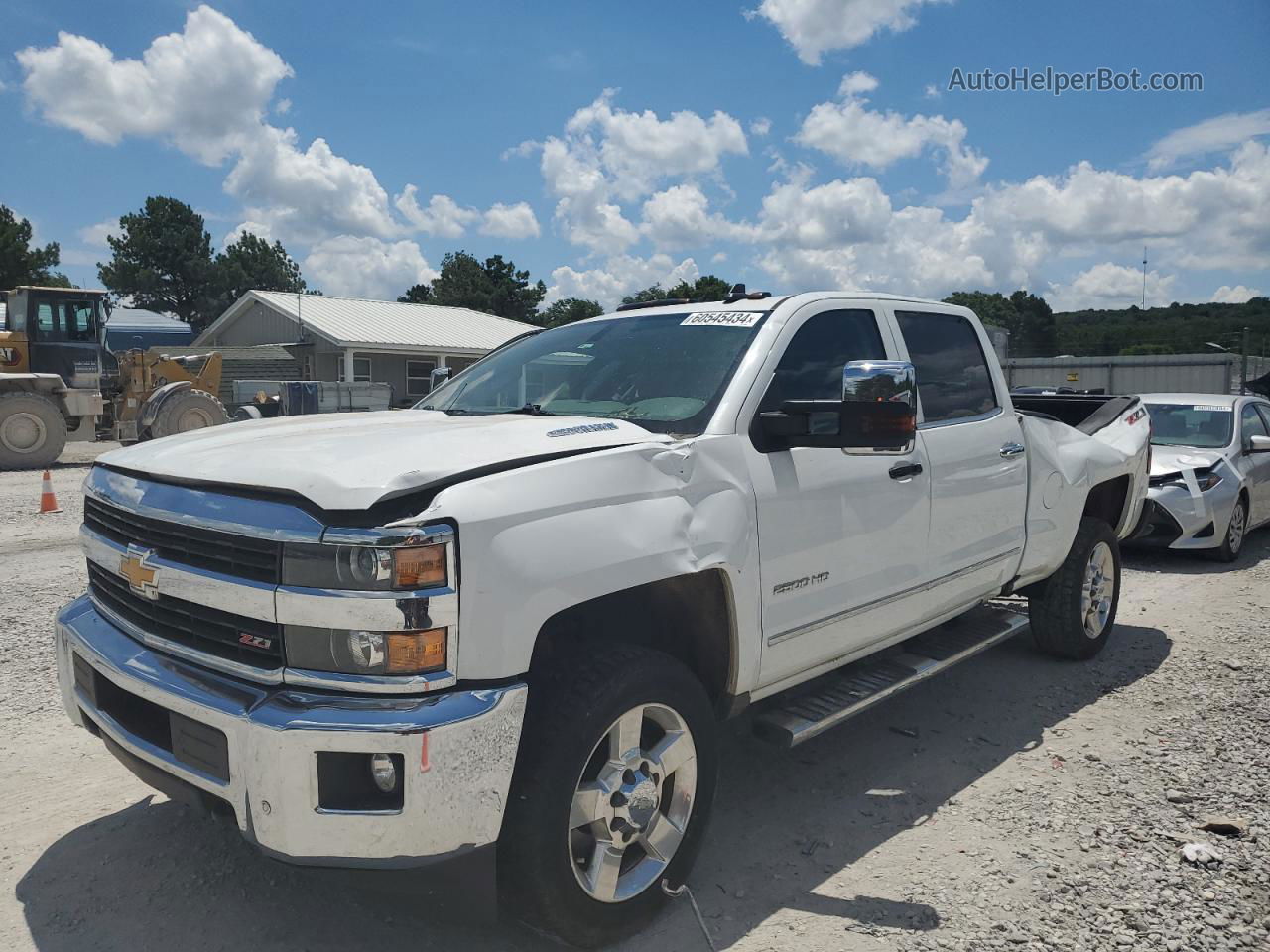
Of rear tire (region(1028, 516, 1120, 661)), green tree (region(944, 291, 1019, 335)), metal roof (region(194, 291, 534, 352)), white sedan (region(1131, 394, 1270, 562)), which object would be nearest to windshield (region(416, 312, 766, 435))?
rear tire (region(1028, 516, 1120, 661))

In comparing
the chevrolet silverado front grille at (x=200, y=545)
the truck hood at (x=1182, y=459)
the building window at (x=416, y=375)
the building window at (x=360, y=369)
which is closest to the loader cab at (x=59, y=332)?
the building window at (x=360, y=369)

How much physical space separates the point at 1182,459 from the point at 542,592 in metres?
8.21

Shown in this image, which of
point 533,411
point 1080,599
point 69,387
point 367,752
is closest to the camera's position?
point 367,752

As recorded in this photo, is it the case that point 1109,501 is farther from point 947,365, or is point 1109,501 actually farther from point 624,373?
point 624,373

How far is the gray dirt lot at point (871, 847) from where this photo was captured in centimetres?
285

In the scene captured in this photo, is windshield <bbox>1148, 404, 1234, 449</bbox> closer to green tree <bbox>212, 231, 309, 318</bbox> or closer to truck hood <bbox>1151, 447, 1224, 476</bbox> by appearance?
truck hood <bbox>1151, 447, 1224, 476</bbox>

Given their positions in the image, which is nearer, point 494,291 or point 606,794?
point 606,794

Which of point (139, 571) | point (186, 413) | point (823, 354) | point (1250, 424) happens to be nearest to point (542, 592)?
point (139, 571)

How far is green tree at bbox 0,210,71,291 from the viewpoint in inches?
2003

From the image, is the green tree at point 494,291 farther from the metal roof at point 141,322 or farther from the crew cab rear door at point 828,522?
the crew cab rear door at point 828,522

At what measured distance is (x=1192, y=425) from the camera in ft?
31.0

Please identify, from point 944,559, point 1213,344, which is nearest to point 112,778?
point 944,559

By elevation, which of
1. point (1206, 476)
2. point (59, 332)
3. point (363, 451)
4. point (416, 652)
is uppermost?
point (59, 332)

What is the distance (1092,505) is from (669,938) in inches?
166
